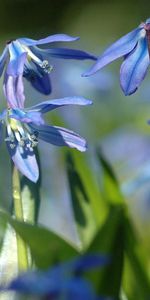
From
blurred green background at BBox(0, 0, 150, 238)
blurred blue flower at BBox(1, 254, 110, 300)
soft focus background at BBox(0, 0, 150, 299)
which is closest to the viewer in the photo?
blurred blue flower at BBox(1, 254, 110, 300)

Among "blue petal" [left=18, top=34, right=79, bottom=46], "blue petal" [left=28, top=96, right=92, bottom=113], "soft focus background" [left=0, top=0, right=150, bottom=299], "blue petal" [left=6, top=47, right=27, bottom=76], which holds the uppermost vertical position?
"blue petal" [left=18, top=34, right=79, bottom=46]

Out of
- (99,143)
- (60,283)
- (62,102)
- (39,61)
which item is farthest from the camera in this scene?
(99,143)

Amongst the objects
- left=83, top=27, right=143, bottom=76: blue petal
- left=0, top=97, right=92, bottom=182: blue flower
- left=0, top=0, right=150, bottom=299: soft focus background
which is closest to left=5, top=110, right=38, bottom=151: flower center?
left=0, top=97, right=92, bottom=182: blue flower

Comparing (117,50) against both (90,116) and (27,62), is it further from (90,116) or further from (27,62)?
(90,116)

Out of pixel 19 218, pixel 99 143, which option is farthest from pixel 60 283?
pixel 99 143

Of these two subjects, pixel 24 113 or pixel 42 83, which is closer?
pixel 24 113

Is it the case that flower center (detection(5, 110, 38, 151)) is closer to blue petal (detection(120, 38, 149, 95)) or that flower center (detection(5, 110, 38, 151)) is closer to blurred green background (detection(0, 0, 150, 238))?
blue petal (detection(120, 38, 149, 95))

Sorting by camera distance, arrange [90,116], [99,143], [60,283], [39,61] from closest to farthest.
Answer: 1. [60,283]
2. [39,61]
3. [99,143]
4. [90,116]

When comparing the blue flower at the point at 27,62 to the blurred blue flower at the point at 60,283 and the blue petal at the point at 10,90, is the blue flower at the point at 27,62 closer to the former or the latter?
the blue petal at the point at 10,90
